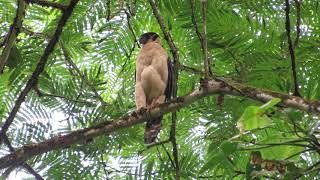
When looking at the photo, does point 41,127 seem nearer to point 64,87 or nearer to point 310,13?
point 64,87

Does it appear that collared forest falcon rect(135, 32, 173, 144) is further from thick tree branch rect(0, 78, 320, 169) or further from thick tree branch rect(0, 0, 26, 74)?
thick tree branch rect(0, 0, 26, 74)

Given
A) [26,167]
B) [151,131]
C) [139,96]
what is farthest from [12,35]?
[139,96]

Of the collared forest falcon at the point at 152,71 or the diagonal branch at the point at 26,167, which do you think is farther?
the collared forest falcon at the point at 152,71

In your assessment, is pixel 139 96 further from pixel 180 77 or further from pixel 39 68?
pixel 39 68

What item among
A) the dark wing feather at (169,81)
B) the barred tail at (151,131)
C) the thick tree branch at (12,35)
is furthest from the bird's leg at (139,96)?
the thick tree branch at (12,35)

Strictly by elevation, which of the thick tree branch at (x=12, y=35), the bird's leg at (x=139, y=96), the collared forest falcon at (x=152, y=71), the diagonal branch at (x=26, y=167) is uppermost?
the thick tree branch at (x=12, y=35)

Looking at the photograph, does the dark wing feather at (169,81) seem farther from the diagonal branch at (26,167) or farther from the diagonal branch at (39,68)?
→ the diagonal branch at (26,167)

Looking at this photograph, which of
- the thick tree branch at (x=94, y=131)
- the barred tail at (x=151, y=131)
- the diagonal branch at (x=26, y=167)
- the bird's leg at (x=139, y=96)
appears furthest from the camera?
the bird's leg at (x=139, y=96)

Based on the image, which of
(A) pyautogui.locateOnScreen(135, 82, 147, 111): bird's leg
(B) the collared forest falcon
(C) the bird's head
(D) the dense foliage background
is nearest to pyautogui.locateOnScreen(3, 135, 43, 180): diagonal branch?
(D) the dense foliage background

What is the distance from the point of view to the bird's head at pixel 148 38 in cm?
704

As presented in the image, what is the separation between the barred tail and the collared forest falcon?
0.79m

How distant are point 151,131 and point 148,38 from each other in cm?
157

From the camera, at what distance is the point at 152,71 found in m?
Answer: 7.00

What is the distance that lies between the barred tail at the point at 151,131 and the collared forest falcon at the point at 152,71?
0.79m
